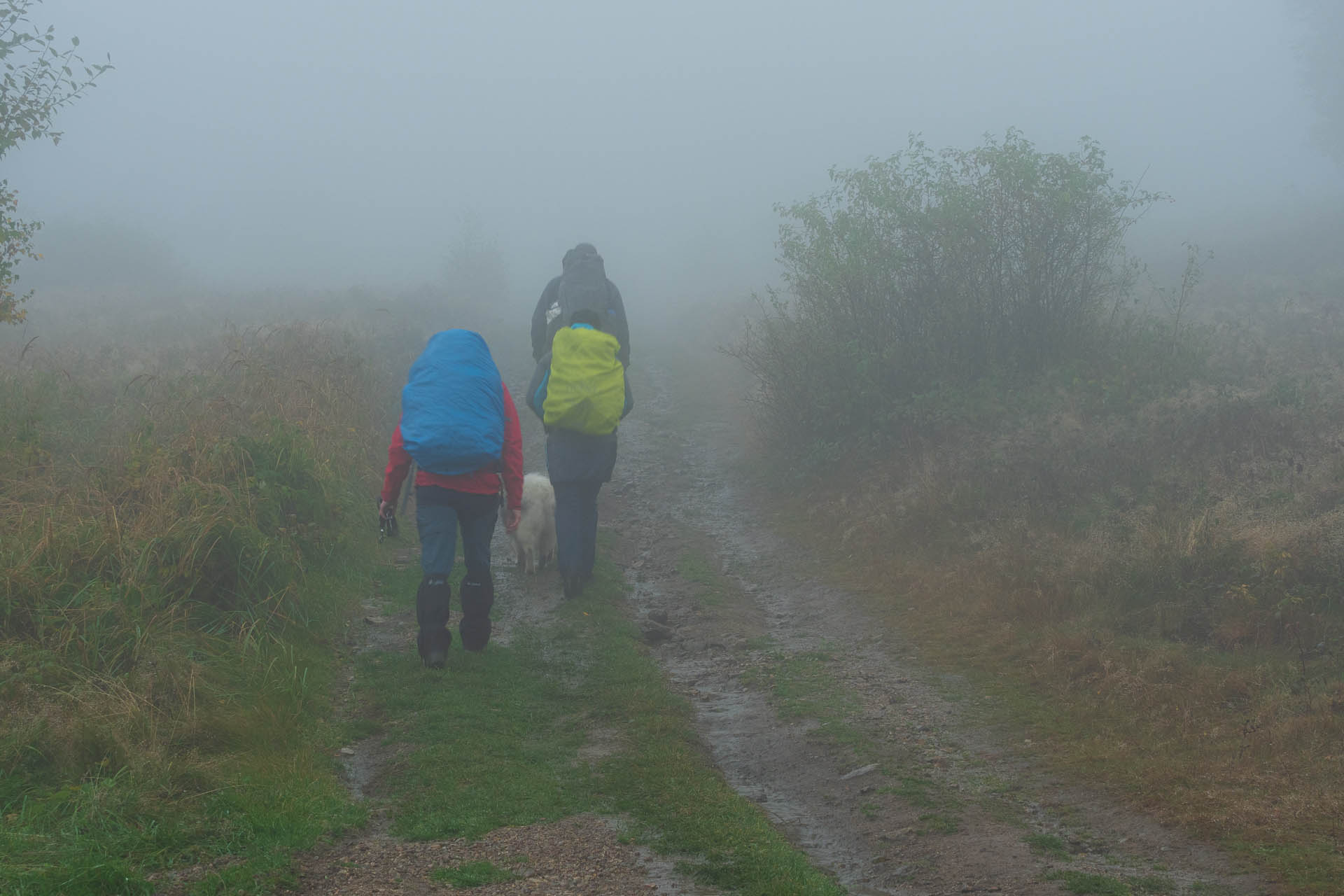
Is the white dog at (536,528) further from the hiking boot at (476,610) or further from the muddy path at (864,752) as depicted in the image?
the hiking boot at (476,610)

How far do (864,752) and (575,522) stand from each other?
12.5 ft

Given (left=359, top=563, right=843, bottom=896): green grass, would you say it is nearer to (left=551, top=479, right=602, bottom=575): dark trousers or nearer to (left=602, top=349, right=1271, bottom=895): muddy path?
(left=602, top=349, right=1271, bottom=895): muddy path

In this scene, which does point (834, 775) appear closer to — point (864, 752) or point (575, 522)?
point (864, 752)

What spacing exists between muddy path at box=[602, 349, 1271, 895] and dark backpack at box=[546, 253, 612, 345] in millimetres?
2616

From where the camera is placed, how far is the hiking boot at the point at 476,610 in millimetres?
6492

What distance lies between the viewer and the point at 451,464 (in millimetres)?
6125

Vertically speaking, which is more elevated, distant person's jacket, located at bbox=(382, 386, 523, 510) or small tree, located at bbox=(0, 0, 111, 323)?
small tree, located at bbox=(0, 0, 111, 323)

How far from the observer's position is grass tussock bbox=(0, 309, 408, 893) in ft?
11.8

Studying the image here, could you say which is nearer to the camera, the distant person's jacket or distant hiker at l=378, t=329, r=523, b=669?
distant hiker at l=378, t=329, r=523, b=669

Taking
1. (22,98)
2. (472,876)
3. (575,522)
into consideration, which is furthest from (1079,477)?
(22,98)

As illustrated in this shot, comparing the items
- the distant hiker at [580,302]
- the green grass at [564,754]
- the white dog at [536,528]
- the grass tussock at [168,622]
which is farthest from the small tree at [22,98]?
the green grass at [564,754]

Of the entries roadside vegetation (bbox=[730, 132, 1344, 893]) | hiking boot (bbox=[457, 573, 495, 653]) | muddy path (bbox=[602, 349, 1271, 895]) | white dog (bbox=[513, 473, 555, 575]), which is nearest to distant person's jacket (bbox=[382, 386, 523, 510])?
hiking boot (bbox=[457, 573, 495, 653])

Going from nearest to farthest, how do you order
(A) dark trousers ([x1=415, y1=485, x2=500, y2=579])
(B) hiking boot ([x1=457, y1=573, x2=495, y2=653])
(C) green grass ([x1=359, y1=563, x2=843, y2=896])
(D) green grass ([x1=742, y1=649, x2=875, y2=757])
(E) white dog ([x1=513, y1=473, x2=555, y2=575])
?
(C) green grass ([x1=359, y1=563, x2=843, y2=896])
(D) green grass ([x1=742, y1=649, x2=875, y2=757])
(A) dark trousers ([x1=415, y1=485, x2=500, y2=579])
(B) hiking boot ([x1=457, y1=573, x2=495, y2=653])
(E) white dog ([x1=513, y1=473, x2=555, y2=575])

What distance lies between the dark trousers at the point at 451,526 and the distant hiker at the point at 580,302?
286cm
